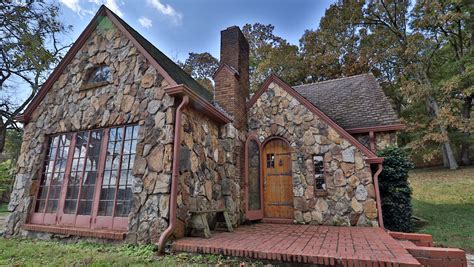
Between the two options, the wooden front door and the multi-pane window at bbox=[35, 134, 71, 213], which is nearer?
the multi-pane window at bbox=[35, 134, 71, 213]

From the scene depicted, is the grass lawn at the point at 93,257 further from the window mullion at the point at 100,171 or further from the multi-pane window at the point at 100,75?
the multi-pane window at the point at 100,75

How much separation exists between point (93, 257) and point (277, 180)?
4.67 m

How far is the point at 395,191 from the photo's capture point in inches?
247

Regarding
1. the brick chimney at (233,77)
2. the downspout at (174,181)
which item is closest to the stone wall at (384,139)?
the brick chimney at (233,77)

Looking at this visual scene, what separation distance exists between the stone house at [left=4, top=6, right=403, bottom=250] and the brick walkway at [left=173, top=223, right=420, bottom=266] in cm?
85

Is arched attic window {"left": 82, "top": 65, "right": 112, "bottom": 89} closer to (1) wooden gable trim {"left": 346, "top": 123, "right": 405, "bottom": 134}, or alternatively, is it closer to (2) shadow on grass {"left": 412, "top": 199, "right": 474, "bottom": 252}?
(1) wooden gable trim {"left": 346, "top": 123, "right": 405, "bottom": 134}

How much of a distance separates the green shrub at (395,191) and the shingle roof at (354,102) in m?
0.94

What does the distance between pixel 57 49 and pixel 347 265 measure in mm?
17428

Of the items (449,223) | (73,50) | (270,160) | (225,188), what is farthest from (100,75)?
(449,223)

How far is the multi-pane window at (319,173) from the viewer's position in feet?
21.5

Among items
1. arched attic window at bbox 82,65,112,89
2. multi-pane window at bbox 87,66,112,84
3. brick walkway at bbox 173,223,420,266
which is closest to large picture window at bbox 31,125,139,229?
arched attic window at bbox 82,65,112,89

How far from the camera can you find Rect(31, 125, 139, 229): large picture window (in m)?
5.00

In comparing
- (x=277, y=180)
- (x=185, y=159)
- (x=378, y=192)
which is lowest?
(x=378, y=192)

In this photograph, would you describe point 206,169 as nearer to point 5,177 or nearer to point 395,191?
point 395,191
